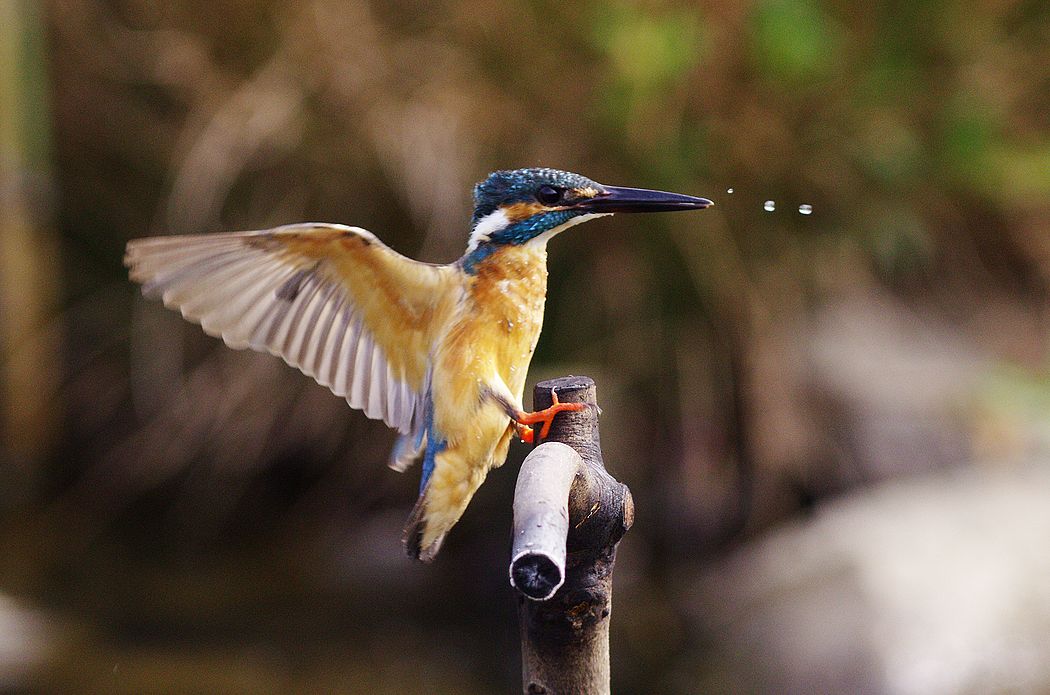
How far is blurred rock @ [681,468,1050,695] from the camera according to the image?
8.35 ft

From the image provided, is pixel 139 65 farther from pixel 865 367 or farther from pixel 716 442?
pixel 865 367

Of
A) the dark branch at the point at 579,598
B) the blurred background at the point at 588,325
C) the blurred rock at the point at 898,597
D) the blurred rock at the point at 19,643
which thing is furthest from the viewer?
the blurred background at the point at 588,325

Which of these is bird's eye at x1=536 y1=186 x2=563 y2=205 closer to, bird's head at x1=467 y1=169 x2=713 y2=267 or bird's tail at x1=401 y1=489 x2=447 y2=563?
bird's head at x1=467 y1=169 x2=713 y2=267

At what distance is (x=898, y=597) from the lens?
8.82ft

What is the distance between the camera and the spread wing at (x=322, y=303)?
1405 millimetres

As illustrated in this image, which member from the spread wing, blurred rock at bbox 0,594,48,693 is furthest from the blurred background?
the spread wing

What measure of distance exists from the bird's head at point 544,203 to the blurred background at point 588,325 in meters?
1.56

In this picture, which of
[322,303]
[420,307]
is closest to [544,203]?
[420,307]

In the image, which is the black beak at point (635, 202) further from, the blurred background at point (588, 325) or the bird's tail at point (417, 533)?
the blurred background at point (588, 325)

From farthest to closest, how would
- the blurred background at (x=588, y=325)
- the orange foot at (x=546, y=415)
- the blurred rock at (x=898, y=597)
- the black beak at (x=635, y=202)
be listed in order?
the blurred background at (x=588, y=325) < the blurred rock at (x=898, y=597) < the black beak at (x=635, y=202) < the orange foot at (x=546, y=415)

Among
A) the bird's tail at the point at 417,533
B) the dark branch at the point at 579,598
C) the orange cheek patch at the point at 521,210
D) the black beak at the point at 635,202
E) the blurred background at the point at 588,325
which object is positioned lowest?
the dark branch at the point at 579,598

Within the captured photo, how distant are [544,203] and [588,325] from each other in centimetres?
198

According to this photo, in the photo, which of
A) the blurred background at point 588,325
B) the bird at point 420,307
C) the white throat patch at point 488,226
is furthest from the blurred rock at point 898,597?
the white throat patch at point 488,226

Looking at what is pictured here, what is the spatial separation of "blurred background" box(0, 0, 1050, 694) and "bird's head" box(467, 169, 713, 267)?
1.56 m
